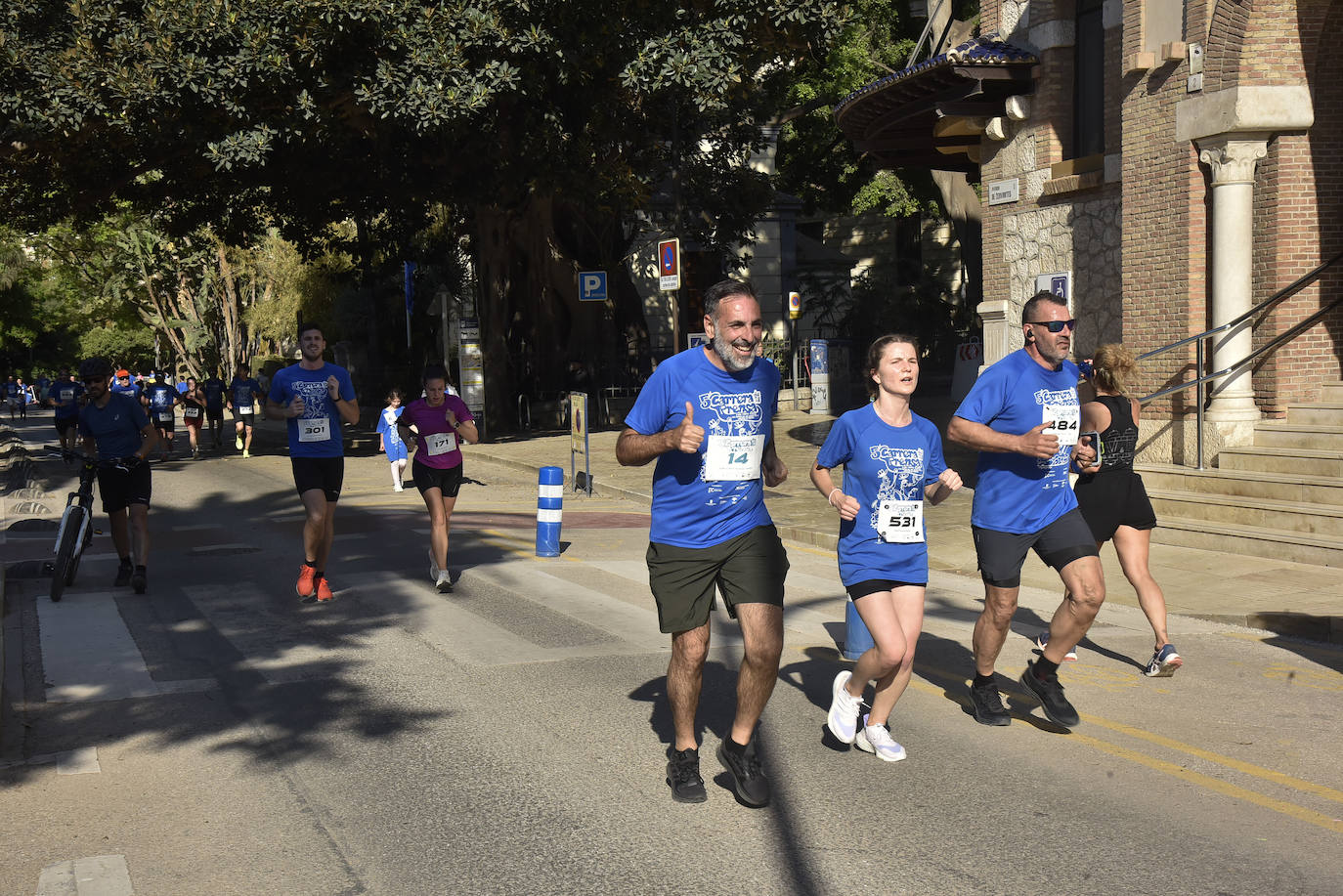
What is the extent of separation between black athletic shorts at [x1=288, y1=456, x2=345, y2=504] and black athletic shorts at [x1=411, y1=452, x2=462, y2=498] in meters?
0.65

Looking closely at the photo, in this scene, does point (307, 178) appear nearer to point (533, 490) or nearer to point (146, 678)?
point (533, 490)

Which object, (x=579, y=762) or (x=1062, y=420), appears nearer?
(x=579, y=762)

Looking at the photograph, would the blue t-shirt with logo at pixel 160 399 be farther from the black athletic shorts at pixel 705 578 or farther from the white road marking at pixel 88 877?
the black athletic shorts at pixel 705 578

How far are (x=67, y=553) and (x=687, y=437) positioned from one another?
729cm

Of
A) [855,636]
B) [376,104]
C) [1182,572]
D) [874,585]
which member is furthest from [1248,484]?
[376,104]

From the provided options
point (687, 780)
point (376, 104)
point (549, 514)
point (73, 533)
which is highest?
point (376, 104)

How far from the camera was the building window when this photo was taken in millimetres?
15445

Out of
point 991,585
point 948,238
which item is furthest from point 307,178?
point 948,238

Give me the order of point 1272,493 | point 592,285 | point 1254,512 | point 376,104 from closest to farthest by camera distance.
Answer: point 1254,512 < point 1272,493 < point 376,104 < point 592,285

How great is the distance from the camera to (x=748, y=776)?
17.1ft

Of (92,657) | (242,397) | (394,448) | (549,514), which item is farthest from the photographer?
(242,397)

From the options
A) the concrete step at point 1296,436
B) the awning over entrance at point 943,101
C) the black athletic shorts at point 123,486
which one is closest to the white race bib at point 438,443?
the black athletic shorts at point 123,486

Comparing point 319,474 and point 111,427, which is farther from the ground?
point 111,427

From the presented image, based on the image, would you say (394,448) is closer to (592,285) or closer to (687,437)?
(592,285)
